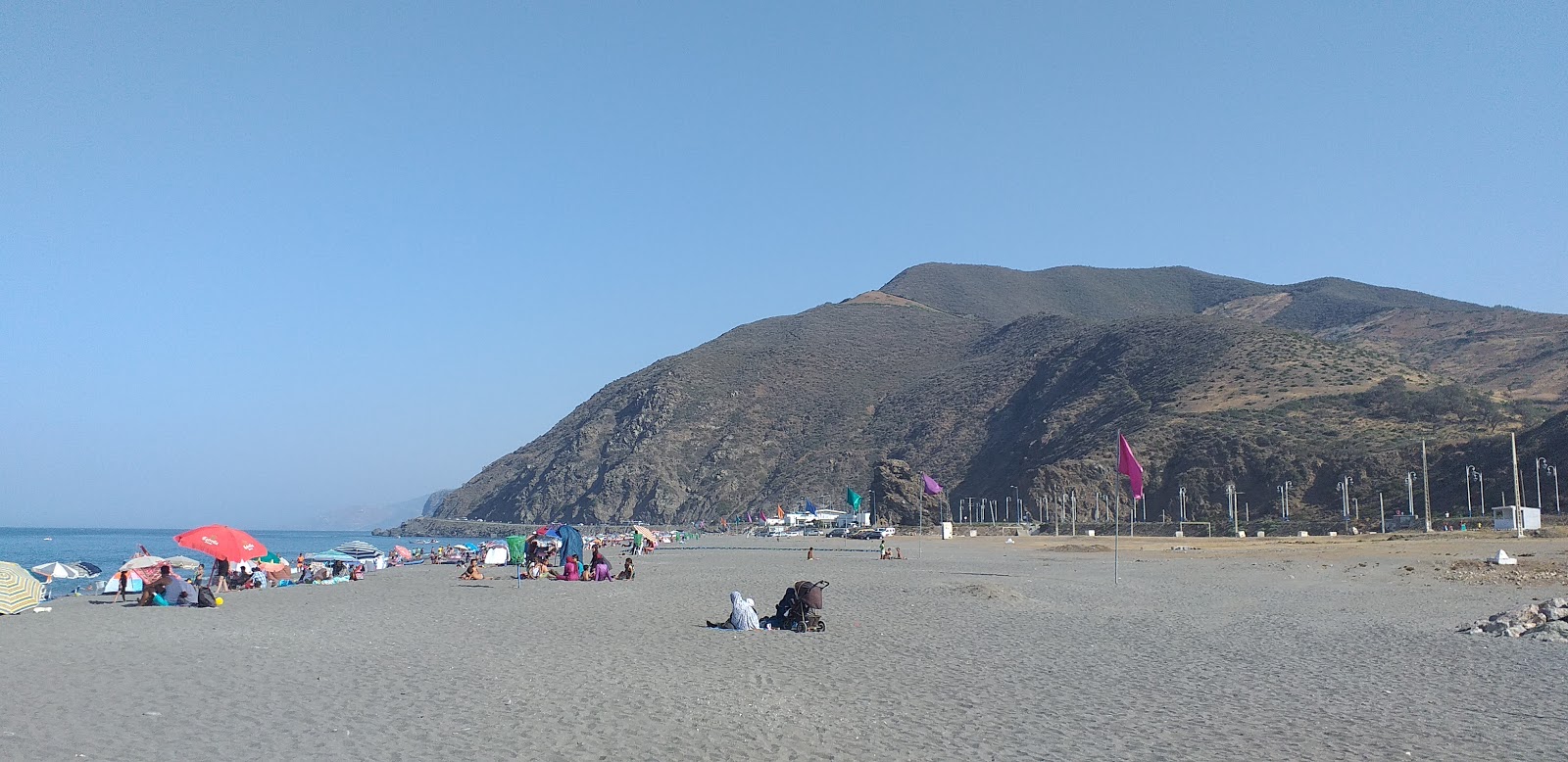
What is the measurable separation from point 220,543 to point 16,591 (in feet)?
13.9

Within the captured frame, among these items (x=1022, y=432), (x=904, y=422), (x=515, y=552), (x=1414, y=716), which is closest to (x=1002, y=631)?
(x=1414, y=716)

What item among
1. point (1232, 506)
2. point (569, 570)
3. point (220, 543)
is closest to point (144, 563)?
point (220, 543)

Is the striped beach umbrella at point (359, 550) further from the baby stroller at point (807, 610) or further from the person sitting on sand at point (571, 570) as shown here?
the baby stroller at point (807, 610)

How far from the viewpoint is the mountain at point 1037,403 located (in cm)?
7138

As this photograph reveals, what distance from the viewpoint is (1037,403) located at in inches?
4218

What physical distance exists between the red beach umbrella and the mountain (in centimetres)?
5632

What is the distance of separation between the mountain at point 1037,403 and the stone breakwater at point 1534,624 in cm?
5092

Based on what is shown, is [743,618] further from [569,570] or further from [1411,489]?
[1411,489]

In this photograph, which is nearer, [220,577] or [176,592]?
[176,592]

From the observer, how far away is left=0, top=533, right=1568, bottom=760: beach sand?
783 centimetres

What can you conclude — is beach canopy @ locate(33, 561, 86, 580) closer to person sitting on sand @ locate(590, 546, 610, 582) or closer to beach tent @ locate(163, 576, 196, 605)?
beach tent @ locate(163, 576, 196, 605)

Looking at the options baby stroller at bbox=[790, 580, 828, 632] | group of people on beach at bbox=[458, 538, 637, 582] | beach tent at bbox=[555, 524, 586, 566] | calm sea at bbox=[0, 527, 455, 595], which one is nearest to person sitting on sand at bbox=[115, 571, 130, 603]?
group of people on beach at bbox=[458, 538, 637, 582]

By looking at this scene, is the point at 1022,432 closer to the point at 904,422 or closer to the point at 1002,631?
the point at 904,422

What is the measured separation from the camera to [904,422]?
4653 inches
